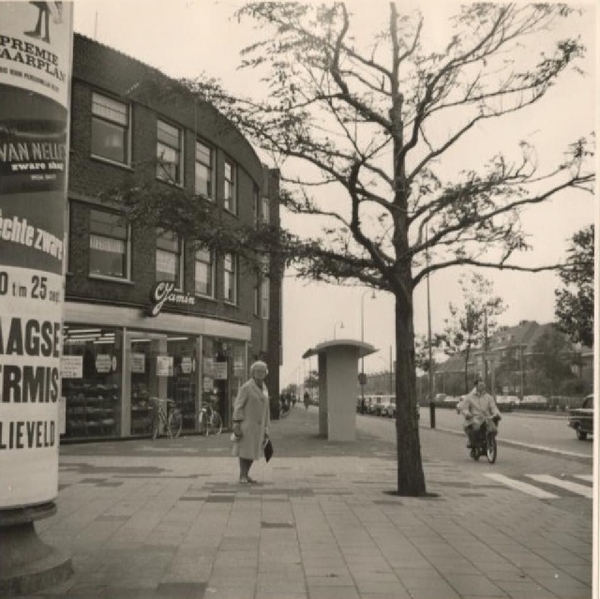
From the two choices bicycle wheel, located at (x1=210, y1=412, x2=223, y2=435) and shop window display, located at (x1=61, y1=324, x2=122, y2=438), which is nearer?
shop window display, located at (x1=61, y1=324, x2=122, y2=438)

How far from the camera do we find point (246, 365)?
2625 cm

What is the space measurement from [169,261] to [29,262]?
16433 mm

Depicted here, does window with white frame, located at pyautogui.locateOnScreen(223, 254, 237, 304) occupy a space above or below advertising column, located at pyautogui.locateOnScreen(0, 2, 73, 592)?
above

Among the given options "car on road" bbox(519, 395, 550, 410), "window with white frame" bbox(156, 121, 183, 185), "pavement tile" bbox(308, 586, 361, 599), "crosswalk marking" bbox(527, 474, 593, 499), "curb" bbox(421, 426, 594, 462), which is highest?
"window with white frame" bbox(156, 121, 183, 185)

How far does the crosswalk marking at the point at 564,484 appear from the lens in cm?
1071

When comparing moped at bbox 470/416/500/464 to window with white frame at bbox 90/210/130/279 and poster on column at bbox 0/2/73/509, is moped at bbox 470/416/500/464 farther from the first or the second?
poster on column at bbox 0/2/73/509

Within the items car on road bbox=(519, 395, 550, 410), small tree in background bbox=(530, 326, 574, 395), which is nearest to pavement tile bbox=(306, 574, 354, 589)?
small tree in background bbox=(530, 326, 574, 395)

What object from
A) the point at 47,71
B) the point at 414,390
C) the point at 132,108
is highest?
the point at 132,108

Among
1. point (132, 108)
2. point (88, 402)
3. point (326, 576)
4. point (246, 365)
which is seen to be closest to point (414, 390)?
point (326, 576)

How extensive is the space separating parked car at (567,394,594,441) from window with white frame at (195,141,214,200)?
12.6 meters

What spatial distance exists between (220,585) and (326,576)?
74 cm

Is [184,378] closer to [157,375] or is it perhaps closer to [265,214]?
[157,375]

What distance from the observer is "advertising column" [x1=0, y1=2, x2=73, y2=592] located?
4965mm

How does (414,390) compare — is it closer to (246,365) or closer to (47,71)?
(47,71)
